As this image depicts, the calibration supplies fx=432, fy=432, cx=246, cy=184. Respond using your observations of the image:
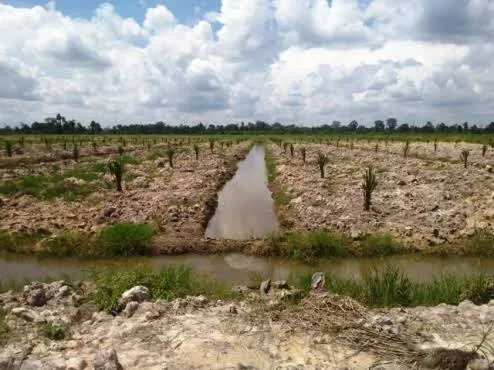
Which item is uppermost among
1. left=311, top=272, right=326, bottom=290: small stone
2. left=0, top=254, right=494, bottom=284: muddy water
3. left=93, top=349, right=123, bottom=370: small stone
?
left=93, top=349, right=123, bottom=370: small stone

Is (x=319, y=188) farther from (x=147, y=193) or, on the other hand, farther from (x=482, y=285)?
(x=482, y=285)

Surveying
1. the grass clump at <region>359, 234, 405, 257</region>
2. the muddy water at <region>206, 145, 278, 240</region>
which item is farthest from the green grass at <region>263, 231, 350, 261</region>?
the muddy water at <region>206, 145, 278, 240</region>

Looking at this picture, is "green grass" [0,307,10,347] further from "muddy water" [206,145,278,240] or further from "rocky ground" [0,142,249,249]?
"muddy water" [206,145,278,240]

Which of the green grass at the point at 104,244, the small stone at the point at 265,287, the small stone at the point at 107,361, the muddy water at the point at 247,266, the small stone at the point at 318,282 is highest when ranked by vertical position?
the small stone at the point at 107,361

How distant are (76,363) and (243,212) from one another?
13348 millimetres

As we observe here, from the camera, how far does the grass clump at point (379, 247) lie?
38.0 ft

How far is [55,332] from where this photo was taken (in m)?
5.81

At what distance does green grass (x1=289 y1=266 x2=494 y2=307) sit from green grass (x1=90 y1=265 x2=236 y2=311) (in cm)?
175

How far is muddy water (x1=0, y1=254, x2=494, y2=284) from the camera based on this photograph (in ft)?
34.5

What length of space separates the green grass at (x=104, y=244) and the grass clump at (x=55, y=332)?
5.88 metres

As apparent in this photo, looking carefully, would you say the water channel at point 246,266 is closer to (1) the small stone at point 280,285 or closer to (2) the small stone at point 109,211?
(1) the small stone at point 280,285

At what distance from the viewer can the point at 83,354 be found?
521 cm

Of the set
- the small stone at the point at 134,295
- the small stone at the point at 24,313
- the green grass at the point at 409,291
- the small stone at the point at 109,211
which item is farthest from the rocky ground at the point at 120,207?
the green grass at the point at 409,291

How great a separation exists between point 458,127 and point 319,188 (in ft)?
262
